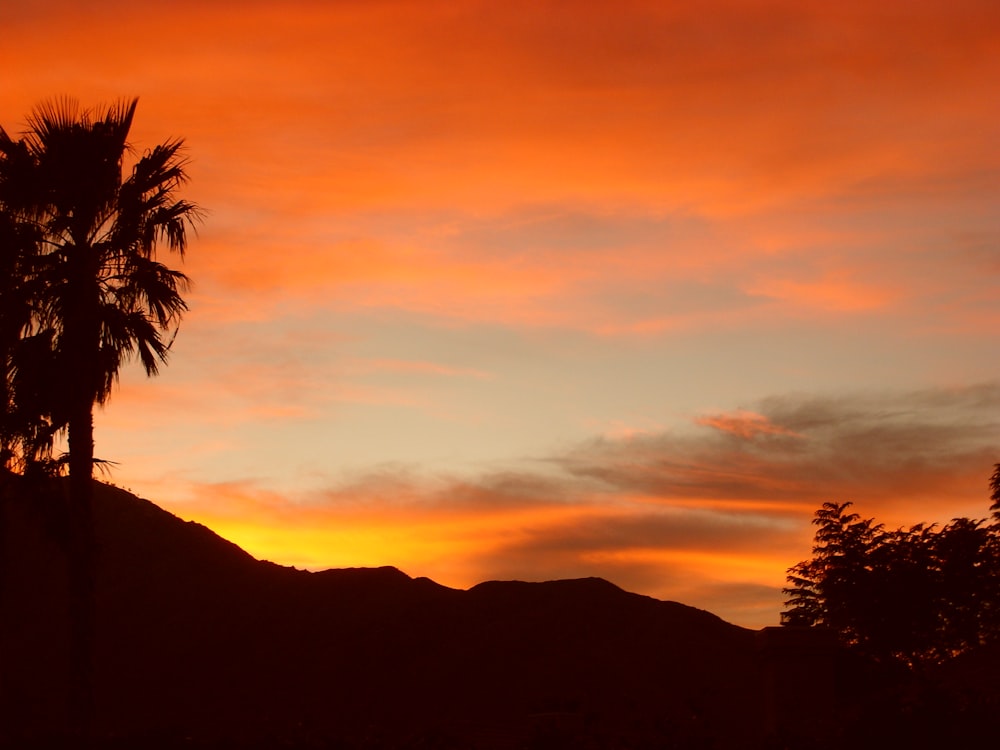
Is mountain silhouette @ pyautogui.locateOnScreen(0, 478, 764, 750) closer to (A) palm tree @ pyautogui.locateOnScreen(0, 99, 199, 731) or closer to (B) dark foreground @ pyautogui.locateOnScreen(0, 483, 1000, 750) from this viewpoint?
(B) dark foreground @ pyautogui.locateOnScreen(0, 483, 1000, 750)

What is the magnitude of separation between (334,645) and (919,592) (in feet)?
87.2

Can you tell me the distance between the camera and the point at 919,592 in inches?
2140

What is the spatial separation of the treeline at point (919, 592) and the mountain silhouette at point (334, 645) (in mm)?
5787

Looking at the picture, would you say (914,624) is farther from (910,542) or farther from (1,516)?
(1,516)

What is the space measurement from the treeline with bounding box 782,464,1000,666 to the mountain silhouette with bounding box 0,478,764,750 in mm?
5787

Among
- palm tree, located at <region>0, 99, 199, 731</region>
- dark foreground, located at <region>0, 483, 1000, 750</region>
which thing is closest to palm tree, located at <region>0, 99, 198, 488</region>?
palm tree, located at <region>0, 99, 199, 731</region>

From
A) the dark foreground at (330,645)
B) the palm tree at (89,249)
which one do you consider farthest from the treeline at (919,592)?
the palm tree at (89,249)

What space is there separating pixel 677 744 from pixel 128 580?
5640 cm

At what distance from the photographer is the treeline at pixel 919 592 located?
53.5 meters

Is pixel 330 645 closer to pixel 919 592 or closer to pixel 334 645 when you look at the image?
pixel 334 645

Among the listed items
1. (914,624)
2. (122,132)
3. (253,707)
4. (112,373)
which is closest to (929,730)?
(112,373)

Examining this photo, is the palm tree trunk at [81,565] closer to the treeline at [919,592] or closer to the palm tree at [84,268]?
the palm tree at [84,268]

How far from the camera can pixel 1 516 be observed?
23.1 meters

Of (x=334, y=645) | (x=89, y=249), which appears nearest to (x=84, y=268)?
(x=89, y=249)
